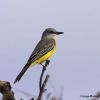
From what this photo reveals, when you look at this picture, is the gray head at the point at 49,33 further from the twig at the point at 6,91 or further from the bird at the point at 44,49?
the twig at the point at 6,91

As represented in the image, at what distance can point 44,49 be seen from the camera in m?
12.8

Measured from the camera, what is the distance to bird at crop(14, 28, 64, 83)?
38.2 feet

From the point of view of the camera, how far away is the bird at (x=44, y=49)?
11.6m

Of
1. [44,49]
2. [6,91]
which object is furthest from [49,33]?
[6,91]

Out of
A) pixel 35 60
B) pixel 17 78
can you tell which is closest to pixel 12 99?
pixel 17 78

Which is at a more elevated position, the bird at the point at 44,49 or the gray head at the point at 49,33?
the gray head at the point at 49,33

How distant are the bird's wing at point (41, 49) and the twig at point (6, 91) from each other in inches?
271

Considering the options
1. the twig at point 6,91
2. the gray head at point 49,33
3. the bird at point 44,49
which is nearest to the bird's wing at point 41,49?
the bird at point 44,49

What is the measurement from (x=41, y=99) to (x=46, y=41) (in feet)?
34.2

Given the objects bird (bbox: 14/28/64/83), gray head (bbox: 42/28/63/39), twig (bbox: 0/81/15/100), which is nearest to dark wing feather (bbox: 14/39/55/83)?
bird (bbox: 14/28/64/83)

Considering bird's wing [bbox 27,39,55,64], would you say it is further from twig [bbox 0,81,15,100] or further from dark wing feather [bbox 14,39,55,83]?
twig [bbox 0,81,15,100]

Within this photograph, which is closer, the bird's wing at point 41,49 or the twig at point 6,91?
the twig at point 6,91

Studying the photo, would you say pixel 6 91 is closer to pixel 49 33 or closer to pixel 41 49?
pixel 41 49

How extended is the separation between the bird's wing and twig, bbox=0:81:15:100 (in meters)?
6.88
